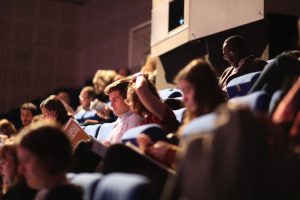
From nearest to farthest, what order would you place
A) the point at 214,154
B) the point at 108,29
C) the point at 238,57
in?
the point at 214,154 → the point at 238,57 → the point at 108,29

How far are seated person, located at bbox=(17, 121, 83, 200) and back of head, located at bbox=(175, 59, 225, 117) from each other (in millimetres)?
153

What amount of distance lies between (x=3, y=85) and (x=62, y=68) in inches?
14.5

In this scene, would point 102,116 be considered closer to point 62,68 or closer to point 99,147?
point 99,147

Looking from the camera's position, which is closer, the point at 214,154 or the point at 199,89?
the point at 214,154

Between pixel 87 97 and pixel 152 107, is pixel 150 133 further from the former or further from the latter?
pixel 87 97

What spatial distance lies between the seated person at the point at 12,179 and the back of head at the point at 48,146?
0.12 m

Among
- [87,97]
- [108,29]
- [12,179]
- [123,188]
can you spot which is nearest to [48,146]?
[123,188]

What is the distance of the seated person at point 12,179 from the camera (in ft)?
1.97

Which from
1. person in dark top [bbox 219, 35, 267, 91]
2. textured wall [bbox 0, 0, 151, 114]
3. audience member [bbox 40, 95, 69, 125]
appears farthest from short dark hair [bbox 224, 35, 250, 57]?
textured wall [bbox 0, 0, 151, 114]

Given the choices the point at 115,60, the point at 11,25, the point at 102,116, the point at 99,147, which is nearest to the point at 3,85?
the point at 11,25

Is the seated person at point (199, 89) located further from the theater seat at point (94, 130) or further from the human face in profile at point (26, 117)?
the human face in profile at point (26, 117)

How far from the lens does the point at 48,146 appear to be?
0.49 metres

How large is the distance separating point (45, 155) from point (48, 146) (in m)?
0.01

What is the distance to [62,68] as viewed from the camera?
277 centimetres
